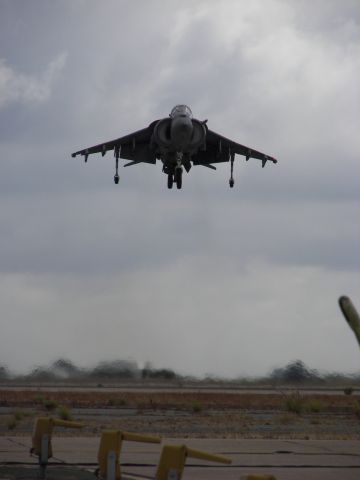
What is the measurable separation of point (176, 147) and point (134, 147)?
5641 mm

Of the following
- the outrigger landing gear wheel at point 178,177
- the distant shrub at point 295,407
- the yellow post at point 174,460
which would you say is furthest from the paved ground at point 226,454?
the distant shrub at point 295,407

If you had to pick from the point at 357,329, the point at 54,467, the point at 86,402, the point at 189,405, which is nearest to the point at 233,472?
the point at 54,467

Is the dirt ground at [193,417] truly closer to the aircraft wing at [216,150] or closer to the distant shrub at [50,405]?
the distant shrub at [50,405]

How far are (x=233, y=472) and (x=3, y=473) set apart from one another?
362 cm

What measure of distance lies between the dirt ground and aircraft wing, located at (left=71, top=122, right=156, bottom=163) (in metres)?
10.2

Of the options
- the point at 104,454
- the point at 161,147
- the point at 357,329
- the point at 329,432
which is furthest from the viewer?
the point at 161,147

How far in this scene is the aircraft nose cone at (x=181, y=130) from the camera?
31625 mm

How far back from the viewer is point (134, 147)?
124 feet

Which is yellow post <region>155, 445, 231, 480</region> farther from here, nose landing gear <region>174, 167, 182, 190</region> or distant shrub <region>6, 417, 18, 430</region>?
nose landing gear <region>174, 167, 182, 190</region>

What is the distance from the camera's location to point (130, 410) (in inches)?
1487

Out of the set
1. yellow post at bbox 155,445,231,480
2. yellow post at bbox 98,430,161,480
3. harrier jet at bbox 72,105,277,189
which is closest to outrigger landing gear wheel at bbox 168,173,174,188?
harrier jet at bbox 72,105,277,189

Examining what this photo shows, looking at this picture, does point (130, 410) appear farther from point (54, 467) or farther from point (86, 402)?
point (54, 467)

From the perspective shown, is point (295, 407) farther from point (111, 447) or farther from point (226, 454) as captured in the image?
point (111, 447)

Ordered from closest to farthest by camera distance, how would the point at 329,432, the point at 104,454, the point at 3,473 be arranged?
the point at 104,454
the point at 3,473
the point at 329,432
